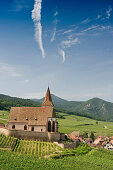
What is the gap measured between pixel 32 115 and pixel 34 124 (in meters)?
3.76

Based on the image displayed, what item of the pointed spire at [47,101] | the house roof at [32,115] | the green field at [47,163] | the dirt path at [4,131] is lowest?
the green field at [47,163]

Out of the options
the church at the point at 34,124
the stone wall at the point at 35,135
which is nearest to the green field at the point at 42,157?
the stone wall at the point at 35,135

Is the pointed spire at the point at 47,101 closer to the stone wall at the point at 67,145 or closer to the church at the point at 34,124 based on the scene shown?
the church at the point at 34,124

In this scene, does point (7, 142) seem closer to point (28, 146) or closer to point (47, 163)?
point (28, 146)

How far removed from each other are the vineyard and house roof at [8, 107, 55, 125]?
7901 mm

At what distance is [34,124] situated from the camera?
7319 centimetres

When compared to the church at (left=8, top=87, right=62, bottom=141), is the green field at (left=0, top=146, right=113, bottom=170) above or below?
below

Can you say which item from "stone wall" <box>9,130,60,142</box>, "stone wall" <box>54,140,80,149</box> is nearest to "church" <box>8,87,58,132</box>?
"stone wall" <box>9,130,60,142</box>

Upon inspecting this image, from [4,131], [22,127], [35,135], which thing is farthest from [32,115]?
[4,131]

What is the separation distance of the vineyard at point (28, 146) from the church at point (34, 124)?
293cm

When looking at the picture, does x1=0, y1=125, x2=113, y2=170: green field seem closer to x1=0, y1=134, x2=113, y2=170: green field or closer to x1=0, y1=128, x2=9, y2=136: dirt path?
x1=0, y1=134, x2=113, y2=170: green field

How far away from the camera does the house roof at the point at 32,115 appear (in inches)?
2906

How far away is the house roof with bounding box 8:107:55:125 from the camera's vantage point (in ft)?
242

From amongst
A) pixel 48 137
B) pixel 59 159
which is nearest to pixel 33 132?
pixel 48 137
